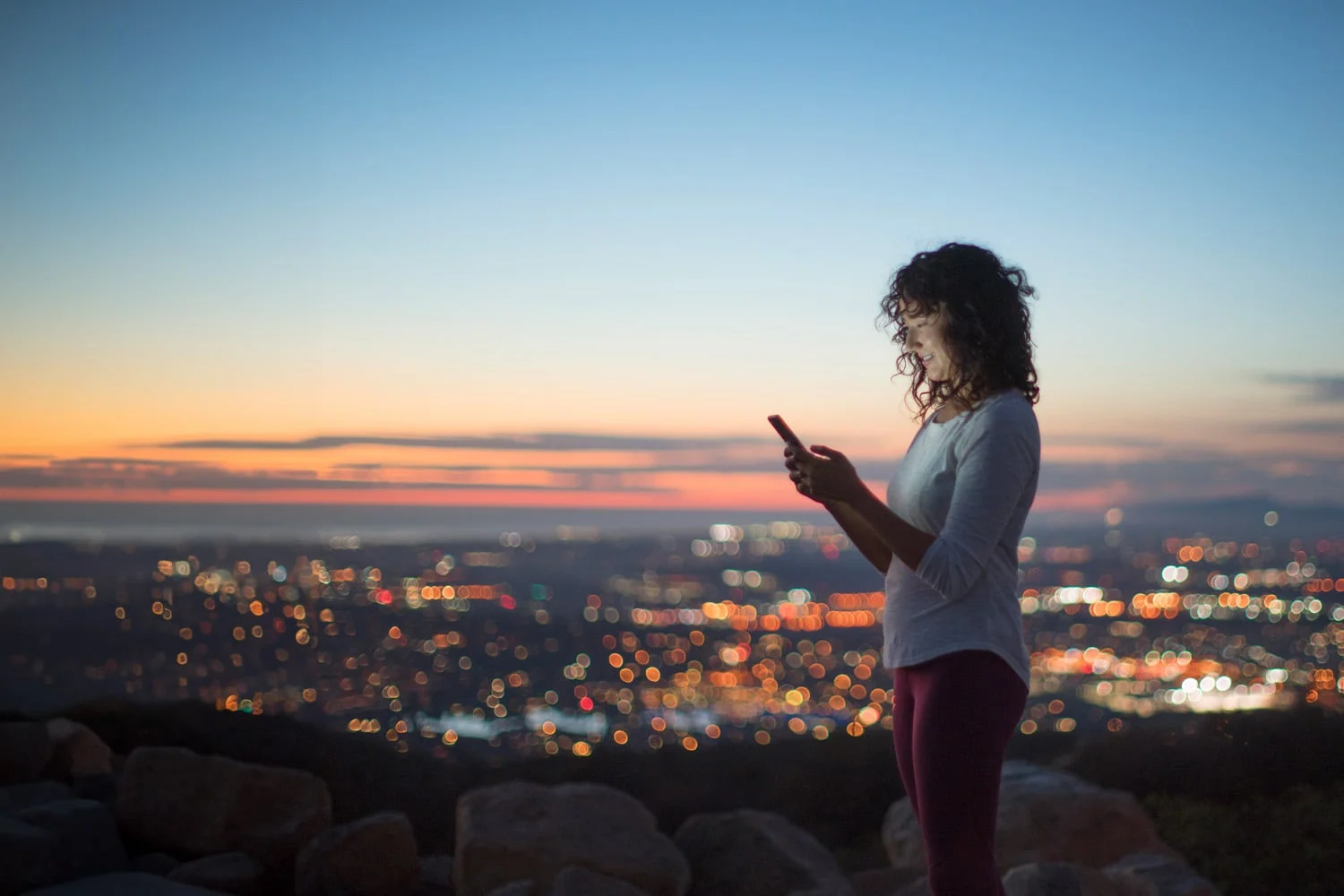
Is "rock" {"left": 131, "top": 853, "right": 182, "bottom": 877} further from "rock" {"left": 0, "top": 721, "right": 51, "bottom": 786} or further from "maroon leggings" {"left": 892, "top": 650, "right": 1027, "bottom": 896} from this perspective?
"maroon leggings" {"left": 892, "top": 650, "right": 1027, "bottom": 896}

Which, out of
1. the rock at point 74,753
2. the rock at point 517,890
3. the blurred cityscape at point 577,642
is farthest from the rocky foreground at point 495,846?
the blurred cityscape at point 577,642

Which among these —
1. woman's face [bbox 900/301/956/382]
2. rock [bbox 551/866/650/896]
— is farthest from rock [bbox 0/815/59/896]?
woman's face [bbox 900/301/956/382]

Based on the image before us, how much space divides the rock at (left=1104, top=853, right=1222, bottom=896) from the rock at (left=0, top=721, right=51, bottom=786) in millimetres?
5782

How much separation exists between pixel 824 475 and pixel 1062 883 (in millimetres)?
2691

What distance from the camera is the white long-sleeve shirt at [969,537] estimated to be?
2.26m

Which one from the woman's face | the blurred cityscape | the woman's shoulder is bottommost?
the blurred cityscape

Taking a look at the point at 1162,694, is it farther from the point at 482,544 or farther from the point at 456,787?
the point at 482,544

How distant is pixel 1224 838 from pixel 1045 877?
103 inches

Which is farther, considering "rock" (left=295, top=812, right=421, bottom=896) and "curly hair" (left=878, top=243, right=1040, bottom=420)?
"rock" (left=295, top=812, right=421, bottom=896)

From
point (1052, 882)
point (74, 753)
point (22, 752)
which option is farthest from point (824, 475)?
point (74, 753)

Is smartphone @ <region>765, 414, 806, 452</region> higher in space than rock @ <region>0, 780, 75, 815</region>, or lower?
higher

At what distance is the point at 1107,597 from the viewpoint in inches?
850

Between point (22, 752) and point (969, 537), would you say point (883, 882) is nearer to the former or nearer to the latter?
point (969, 537)

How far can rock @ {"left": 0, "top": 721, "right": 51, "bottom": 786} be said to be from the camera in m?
6.37
